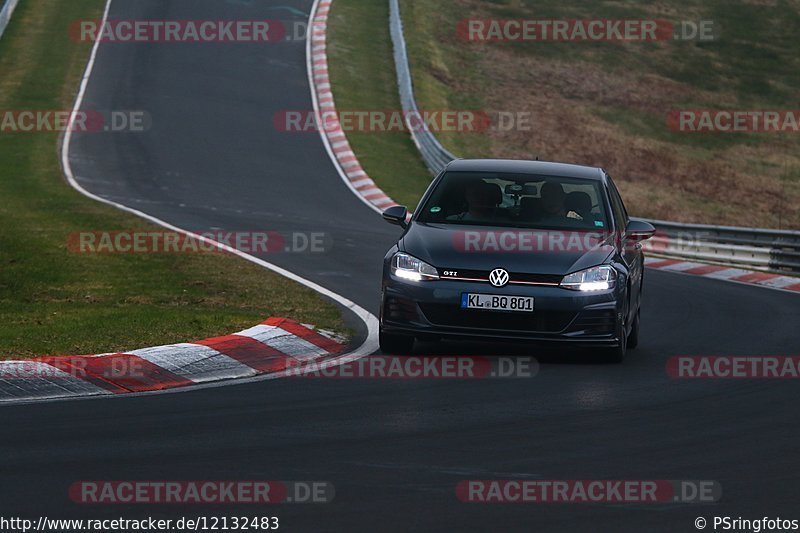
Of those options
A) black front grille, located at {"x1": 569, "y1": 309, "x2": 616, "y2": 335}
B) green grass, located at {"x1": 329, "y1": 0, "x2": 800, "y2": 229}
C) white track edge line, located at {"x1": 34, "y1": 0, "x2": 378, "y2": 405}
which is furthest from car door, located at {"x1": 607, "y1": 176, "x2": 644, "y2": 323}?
green grass, located at {"x1": 329, "y1": 0, "x2": 800, "y2": 229}

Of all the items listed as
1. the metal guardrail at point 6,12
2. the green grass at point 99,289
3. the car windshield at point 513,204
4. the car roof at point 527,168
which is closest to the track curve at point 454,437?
the car windshield at point 513,204

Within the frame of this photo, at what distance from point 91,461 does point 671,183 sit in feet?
105

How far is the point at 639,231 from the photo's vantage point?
41.0 feet

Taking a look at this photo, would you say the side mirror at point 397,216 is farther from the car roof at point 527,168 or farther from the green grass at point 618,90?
the green grass at point 618,90

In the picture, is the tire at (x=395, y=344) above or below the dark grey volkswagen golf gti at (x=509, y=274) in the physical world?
below

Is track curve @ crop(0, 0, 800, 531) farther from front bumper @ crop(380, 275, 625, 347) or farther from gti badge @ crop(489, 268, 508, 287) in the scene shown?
gti badge @ crop(489, 268, 508, 287)

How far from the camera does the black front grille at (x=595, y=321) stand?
11312mm

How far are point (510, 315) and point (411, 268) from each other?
2.88ft

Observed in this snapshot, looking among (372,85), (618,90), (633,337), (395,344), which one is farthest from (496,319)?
(618,90)

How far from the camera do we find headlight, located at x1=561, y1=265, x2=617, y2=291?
11.3 metres

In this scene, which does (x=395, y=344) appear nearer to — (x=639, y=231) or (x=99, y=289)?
(x=639, y=231)

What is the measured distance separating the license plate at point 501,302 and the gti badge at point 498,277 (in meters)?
0.09

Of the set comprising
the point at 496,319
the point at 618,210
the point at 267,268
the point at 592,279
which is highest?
the point at 618,210

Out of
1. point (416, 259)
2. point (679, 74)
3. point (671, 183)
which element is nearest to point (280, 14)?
point (679, 74)
